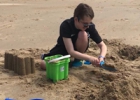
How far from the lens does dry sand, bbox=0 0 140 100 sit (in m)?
3.44

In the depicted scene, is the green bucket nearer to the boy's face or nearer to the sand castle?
the sand castle

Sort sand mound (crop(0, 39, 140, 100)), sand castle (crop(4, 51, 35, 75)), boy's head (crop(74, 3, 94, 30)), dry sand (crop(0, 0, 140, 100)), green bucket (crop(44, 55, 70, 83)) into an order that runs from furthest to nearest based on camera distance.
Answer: sand castle (crop(4, 51, 35, 75)), boy's head (crop(74, 3, 94, 30)), green bucket (crop(44, 55, 70, 83)), dry sand (crop(0, 0, 140, 100)), sand mound (crop(0, 39, 140, 100))

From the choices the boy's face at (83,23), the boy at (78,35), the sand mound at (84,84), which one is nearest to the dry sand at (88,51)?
the sand mound at (84,84)

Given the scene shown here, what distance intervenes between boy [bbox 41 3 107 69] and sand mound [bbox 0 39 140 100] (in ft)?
0.86

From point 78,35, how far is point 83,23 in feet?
0.89

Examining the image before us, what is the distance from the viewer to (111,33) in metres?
6.38

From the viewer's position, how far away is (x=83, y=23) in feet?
13.0

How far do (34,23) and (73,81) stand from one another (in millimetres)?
3606

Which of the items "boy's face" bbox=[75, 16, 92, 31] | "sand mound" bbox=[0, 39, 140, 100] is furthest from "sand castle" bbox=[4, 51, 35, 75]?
"boy's face" bbox=[75, 16, 92, 31]

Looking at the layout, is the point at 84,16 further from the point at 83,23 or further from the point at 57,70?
the point at 57,70

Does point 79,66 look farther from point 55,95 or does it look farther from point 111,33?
point 111,33

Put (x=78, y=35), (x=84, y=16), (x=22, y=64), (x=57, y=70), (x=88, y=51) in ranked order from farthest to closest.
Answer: (x=88, y=51) → (x=78, y=35) → (x=22, y=64) → (x=84, y=16) → (x=57, y=70)

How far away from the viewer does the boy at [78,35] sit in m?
3.87

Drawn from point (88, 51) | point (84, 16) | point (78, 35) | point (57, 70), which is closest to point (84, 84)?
point (57, 70)
